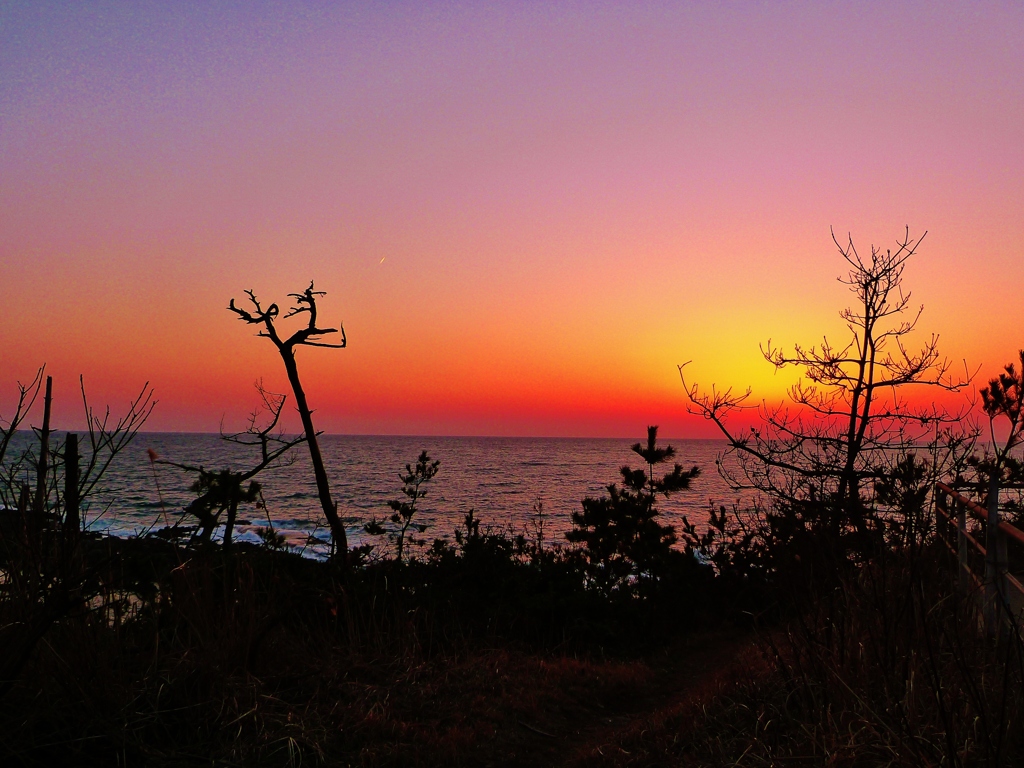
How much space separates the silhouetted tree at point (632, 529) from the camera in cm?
1220

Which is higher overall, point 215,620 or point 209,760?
point 215,620

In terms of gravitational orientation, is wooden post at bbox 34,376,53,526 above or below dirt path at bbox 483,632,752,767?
above

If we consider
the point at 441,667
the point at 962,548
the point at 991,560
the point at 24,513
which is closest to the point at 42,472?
→ the point at 24,513

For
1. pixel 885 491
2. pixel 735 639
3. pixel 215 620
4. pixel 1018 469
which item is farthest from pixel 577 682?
pixel 1018 469

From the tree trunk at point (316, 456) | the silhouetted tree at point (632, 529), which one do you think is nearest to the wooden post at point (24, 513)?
the tree trunk at point (316, 456)

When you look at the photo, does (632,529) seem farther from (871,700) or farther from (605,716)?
(871,700)

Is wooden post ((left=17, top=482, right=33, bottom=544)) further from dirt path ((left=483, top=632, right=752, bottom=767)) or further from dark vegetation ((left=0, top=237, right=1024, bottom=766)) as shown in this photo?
dirt path ((left=483, top=632, right=752, bottom=767))

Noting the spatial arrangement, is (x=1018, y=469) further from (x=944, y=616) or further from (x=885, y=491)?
(x=944, y=616)

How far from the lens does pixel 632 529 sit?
12.6 meters

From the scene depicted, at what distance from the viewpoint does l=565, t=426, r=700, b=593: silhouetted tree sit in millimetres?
12203

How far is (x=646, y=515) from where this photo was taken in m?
12.8

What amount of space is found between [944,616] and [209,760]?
427 cm

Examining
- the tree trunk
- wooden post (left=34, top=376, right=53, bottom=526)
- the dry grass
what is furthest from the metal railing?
the tree trunk

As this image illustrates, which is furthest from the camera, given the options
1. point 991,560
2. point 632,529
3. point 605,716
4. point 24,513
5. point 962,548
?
point 632,529
